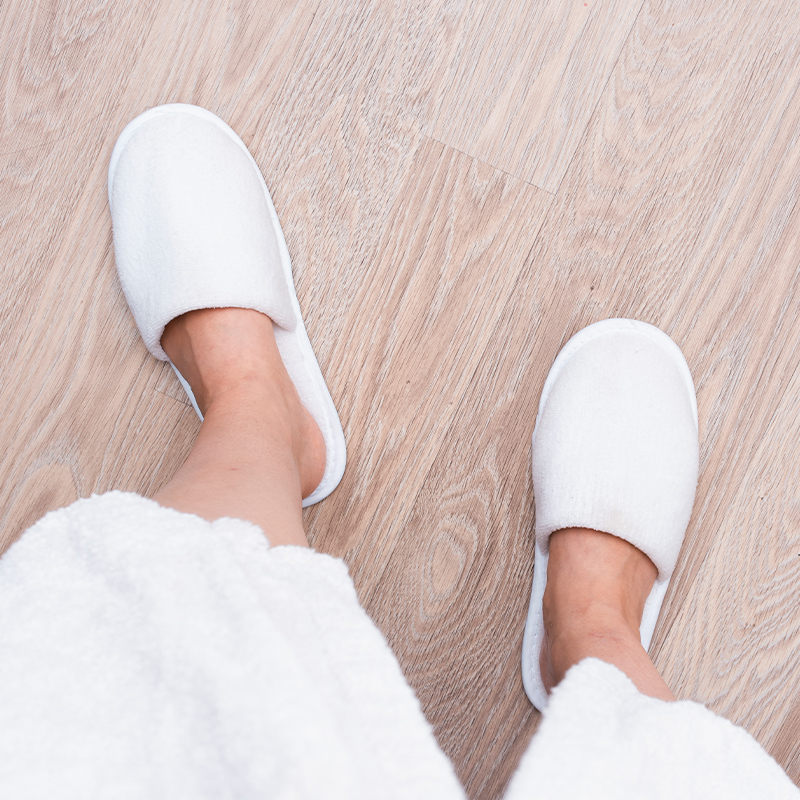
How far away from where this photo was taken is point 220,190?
71 centimetres

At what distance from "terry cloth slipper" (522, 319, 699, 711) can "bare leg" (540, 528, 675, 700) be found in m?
0.02

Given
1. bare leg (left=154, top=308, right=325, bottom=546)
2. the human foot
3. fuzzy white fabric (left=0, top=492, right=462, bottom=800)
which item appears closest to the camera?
fuzzy white fabric (left=0, top=492, right=462, bottom=800)

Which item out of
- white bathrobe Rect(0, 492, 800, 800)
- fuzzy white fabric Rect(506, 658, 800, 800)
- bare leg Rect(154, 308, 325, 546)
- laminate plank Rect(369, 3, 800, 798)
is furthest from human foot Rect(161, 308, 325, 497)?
fuzzy white fabric Rect(506, 658, 800, 800)

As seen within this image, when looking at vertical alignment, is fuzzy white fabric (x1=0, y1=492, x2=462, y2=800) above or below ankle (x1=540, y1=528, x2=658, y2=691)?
above

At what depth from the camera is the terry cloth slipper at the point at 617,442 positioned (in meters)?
0.68

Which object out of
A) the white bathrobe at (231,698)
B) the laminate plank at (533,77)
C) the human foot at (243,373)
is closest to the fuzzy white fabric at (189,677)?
the white bathrobe at (231,698)

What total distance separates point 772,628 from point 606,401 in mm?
301

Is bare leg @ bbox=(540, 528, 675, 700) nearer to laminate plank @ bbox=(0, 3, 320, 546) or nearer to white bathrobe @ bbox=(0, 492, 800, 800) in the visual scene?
white bathrobe @ bbox=(0, 492, 800, 800)

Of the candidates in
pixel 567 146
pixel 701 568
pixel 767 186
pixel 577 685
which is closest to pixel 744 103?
pixel 767 186

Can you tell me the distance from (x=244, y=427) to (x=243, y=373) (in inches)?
3.0

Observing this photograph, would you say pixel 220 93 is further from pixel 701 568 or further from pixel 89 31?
pixel 701 568

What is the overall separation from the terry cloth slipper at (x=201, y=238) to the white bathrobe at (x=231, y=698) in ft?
1.03

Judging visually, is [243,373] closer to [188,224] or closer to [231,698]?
[188,224]

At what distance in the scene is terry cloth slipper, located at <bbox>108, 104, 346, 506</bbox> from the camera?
0.69 meters
